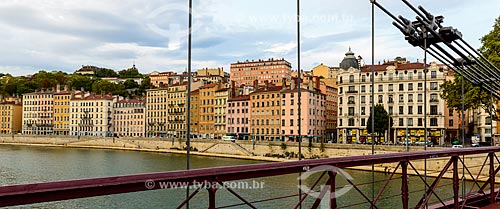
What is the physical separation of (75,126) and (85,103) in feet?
14.0

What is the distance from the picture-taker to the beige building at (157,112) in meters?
70.6

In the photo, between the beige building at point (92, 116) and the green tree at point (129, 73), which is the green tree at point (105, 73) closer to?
the green tree at point (129, 73)

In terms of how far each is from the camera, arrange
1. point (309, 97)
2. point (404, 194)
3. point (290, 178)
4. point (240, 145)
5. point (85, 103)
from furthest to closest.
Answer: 1. point (85, 103)
2. point (309, 97)
3. point (240, 145)
4. point (290, 178)
5. point (404, 194)

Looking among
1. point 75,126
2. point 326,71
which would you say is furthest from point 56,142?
point 326,71

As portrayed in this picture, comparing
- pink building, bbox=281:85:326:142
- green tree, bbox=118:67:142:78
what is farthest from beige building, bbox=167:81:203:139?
green tree, bbox=118:67:142:78

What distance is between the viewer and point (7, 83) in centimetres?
10238

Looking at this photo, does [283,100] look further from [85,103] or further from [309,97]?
[85,103]

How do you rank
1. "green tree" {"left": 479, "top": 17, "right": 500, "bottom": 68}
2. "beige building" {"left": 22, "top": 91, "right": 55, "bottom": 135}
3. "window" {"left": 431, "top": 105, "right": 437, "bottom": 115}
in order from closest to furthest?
"green tree" {"left": 479, "top": 17, "right": 500, "bottom": 68}
"window" {"left": 431, "top": 105, "right": 437, "bottom": 115}
"beige building" {"left": 22, "top": 91, "right": 55, "bottom": 135}

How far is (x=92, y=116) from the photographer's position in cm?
7762

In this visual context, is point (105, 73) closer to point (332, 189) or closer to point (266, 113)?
point (266, 113)

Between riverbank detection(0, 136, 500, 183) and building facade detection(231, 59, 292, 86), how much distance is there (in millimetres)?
43138

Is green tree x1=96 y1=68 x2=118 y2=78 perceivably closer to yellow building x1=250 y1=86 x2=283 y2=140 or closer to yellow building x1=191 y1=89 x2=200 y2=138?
yellow building x1=191 y1=89 x2=200 y2=138

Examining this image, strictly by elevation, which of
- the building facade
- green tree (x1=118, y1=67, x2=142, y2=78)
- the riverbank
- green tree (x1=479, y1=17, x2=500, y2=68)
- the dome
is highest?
green tree (x1=118, y1=67, x2=142, y2=78)

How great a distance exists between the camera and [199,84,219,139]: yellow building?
63.3m
